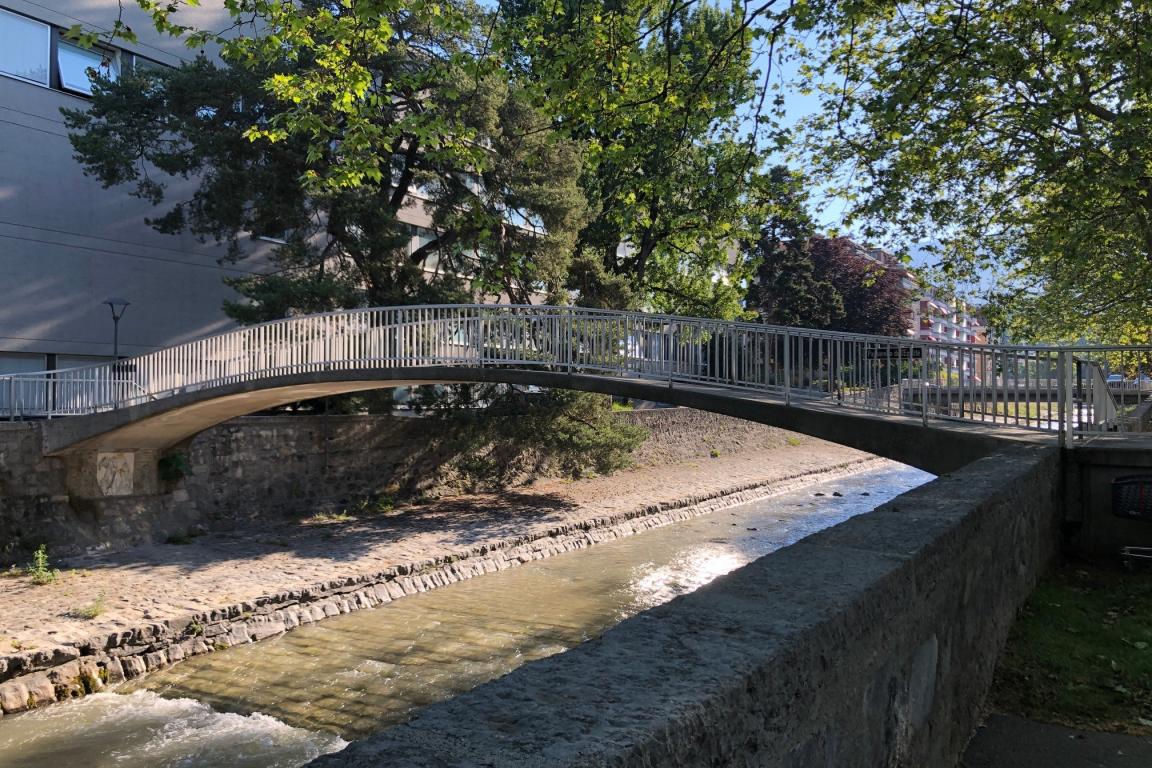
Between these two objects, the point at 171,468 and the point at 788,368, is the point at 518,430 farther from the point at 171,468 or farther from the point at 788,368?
the point at 788,368

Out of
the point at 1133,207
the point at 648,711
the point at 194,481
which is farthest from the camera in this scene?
the point at 194,481

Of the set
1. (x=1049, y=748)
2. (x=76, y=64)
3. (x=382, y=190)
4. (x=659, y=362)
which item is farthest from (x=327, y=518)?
(x=1049, y=748)

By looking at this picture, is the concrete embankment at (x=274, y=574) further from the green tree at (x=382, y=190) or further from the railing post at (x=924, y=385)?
the railing post at (x=924, y=385)

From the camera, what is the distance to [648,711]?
5.10 ft

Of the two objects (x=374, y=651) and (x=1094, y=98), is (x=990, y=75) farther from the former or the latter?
(x=374, y=651)

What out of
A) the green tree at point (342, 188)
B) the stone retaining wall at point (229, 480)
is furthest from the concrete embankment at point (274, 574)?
the green tree at point (342, 188)

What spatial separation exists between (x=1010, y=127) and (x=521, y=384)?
846cm

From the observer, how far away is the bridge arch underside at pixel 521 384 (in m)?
8.27

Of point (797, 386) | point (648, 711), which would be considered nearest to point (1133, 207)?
point (797, 386)

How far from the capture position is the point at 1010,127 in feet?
35.2

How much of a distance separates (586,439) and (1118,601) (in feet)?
47.5

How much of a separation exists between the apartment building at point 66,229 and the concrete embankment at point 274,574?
7.17 meters

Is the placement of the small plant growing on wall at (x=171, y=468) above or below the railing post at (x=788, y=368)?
below

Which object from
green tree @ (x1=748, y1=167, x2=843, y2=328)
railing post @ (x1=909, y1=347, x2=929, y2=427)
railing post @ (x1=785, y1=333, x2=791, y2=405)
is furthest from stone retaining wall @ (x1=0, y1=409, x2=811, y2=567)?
green tree @ (x1=748, y1=167, x2=843, y2=328)
